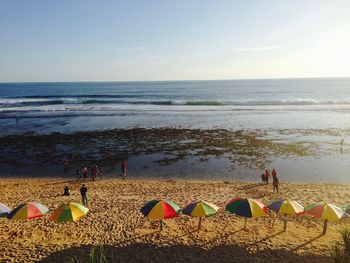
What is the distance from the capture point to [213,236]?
44.7ft

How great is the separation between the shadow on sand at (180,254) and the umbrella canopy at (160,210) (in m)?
1.31

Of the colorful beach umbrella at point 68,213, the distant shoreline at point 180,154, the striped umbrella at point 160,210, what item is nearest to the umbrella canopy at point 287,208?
the striped umbrella at point 160,210

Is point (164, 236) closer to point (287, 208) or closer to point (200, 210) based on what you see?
point (200, 210)

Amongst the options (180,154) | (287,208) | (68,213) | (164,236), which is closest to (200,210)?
(164,236)

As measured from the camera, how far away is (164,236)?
1353 centimetres

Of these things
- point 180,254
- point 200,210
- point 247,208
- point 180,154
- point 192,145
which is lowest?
point 180,254

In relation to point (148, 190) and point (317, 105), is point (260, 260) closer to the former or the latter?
point (148, 190)

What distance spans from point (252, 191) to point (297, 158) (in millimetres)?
10238

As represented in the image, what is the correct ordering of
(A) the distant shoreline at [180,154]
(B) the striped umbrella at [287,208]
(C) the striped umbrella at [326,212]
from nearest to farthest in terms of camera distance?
(C) the striped umbrella at [326,212]
(B) the striped umbrella at [287,208]
(A) the distant shoreline at [180,154]

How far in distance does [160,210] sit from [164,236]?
178 cm

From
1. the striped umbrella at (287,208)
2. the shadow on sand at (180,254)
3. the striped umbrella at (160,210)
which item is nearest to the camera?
the shadow on sand at (180,254)

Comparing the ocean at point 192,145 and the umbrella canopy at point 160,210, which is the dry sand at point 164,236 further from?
the ocean at point 192,145

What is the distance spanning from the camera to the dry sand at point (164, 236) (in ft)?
39.1

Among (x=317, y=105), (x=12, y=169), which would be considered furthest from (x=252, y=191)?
(x=317, y=105)
